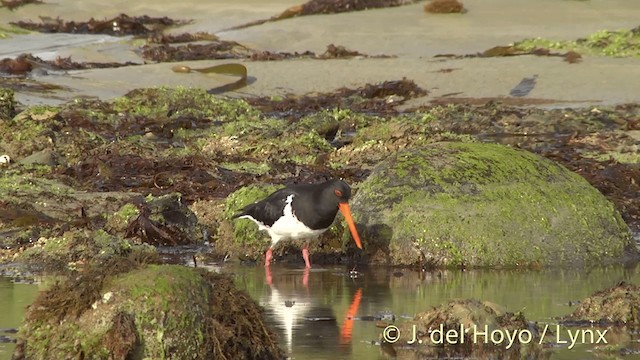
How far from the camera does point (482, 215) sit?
34.3ft

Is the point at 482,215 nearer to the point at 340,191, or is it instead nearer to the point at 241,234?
the point at 340,191

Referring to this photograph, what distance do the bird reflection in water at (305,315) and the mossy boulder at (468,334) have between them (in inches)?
14.8

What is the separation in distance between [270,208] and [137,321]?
3904 mm

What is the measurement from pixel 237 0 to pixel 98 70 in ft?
39.1

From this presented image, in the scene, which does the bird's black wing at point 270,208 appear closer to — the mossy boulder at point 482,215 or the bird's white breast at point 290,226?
the bird's white breast at point 290,226

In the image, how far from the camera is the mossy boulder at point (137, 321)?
6.37 meters

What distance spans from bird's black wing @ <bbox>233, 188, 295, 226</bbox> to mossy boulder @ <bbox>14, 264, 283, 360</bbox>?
11.8ft

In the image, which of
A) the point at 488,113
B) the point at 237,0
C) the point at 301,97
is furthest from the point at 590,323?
the point at 237,0

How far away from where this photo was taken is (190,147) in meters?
16.6

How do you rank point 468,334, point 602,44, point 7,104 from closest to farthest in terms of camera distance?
point 468,334 → point 7,104 → point 602,44

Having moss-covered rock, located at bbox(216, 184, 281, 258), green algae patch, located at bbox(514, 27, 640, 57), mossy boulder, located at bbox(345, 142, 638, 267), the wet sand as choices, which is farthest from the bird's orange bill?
green algae patch, located at bbox(514, 27, 640, 57)

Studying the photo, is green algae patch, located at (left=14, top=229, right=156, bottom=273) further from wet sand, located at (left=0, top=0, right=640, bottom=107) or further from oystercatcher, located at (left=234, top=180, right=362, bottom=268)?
wet sand, located at (left=0, top=0, right=640, bottom=107)

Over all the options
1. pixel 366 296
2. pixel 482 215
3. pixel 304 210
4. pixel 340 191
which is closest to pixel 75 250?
pixel 304 210

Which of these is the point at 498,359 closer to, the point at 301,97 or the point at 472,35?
the point at 301,97
